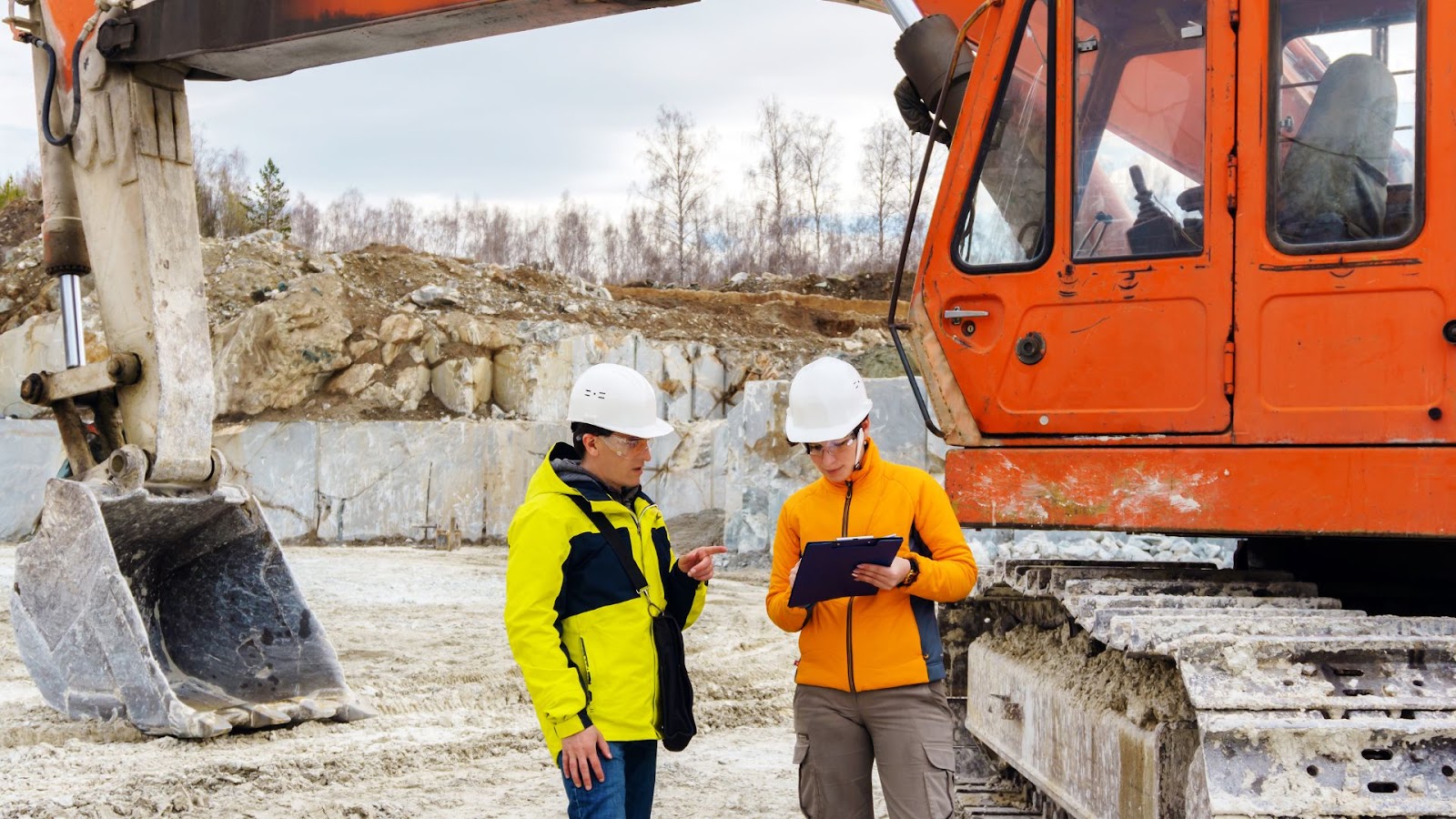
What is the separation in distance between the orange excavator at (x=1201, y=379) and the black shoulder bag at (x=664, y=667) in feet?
3.24

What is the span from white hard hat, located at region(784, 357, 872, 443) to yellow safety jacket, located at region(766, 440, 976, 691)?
3.9 inches

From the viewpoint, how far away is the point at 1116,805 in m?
3.56

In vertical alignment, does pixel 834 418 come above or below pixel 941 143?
below

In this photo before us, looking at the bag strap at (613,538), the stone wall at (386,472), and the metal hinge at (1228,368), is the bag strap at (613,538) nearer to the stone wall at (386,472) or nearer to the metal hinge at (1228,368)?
the metal hinge at (1228,368)

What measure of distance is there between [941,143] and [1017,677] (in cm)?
179

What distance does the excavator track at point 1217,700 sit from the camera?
2877mm

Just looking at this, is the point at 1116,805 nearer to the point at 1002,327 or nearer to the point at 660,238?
the point at 1002,327

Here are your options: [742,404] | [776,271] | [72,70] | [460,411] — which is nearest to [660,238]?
[776,271]

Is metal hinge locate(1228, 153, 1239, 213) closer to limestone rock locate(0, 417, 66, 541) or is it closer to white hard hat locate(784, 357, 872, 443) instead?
white hard hat locate(784, 357, 872, 443)

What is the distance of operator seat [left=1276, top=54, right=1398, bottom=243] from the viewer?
12.1ft

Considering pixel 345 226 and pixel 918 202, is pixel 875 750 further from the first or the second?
pixel 345 226

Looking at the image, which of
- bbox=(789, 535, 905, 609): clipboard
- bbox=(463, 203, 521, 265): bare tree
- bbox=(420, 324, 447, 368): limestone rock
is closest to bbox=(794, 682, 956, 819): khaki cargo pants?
bbox=(789, 535, 905, 609): clipboard

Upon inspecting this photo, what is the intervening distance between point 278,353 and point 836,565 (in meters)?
15.0

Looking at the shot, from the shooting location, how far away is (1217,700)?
9.68ft
